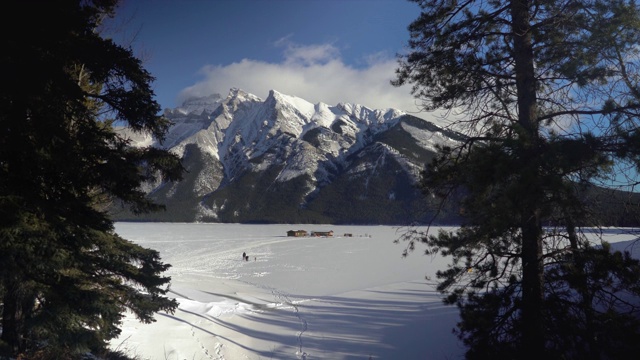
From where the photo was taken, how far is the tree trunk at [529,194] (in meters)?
4.36

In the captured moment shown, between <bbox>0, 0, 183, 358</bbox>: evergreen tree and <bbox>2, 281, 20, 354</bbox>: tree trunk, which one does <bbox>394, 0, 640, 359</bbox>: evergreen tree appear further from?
<bbox>2, 281, 20, 354</bbox>: tree trunk

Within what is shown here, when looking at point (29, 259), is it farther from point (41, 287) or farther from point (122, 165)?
point (122, 165)

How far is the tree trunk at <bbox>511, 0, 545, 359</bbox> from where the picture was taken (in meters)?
4.36

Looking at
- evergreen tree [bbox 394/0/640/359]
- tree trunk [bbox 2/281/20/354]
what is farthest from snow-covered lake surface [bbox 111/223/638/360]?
tree trunk [bbox 2/281/20/354]

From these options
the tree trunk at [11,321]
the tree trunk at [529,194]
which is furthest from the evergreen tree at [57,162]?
the tree trunk at [529,194]

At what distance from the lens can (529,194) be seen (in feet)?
13.6

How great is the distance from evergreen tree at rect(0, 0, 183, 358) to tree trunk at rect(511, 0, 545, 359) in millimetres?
4839

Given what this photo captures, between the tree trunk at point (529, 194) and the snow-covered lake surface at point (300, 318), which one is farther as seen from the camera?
the snow-covered lake surface at point (300, 318)

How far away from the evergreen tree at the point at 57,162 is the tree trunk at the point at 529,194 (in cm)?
484

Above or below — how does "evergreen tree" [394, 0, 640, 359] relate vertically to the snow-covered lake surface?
above

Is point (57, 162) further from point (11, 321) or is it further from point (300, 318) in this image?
point (300, 318)

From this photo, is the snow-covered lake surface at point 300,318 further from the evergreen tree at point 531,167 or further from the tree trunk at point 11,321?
the tree trunk at point 11,321

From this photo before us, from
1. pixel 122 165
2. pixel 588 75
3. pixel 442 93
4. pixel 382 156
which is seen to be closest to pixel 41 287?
pixel 122 165

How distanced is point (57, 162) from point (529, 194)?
5.64 meters
